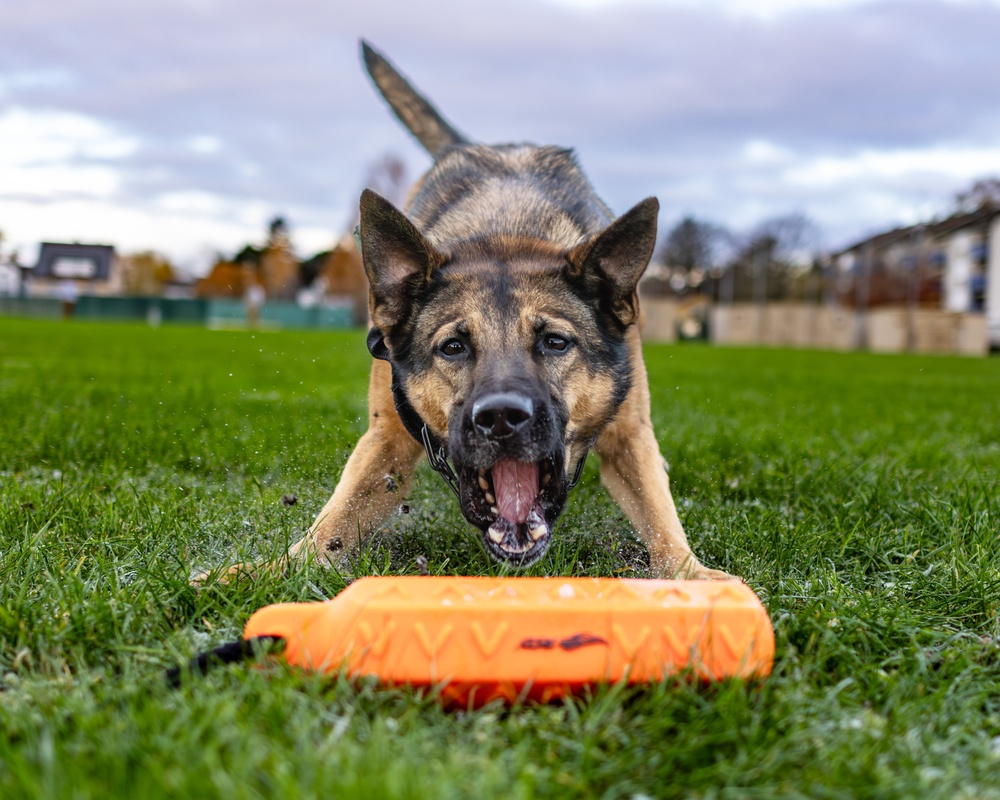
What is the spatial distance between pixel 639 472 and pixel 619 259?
89 centimetres

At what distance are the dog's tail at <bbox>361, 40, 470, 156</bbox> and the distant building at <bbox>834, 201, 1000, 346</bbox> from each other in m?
52.4

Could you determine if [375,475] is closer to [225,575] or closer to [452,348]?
[452,348]

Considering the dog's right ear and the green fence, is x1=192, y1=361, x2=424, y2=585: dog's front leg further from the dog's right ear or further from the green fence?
the green fence

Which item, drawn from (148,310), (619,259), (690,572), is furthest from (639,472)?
(148,310)

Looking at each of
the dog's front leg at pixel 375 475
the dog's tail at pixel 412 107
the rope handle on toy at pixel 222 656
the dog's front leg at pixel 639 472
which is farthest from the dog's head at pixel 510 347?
the dog's tail at pixel 412 107

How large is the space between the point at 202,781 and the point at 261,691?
1.22 ft

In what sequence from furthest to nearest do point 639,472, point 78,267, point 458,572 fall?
point 78,267
point 639,472
point 458,572

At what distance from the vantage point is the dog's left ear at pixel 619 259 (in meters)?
3.15

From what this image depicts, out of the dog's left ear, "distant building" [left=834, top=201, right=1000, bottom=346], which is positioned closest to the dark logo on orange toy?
the dog's left ear

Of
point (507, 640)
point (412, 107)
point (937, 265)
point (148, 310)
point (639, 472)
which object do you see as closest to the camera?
point (507, 640)

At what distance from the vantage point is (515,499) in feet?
9.66

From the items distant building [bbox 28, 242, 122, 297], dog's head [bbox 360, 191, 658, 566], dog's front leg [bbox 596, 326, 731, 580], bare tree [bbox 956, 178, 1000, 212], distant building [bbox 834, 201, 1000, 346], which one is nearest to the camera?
dog's head [bbox 360, 191, 658, 566]

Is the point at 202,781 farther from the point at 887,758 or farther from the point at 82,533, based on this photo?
the point at 82,533

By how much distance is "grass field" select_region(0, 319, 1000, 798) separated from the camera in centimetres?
158
